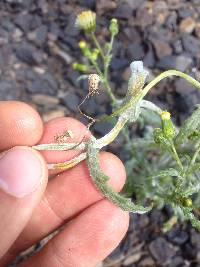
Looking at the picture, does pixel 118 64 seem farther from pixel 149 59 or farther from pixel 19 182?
pixel 19 182

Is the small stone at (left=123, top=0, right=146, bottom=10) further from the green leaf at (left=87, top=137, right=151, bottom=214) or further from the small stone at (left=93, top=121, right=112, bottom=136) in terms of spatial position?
the green leaf at (left=87, top=137, right=151, bottom=214)

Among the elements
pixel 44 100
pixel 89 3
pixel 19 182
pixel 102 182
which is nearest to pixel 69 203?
pixel 102 182

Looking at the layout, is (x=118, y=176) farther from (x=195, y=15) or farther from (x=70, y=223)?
(x=195, y=15)

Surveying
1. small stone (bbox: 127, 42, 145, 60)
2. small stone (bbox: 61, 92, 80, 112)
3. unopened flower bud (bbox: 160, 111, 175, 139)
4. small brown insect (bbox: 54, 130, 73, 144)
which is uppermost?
unopened flower bud (bbox: 160, 111, 175, 139)

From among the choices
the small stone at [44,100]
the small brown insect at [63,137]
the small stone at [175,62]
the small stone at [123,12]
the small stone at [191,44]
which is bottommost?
the small stone at [44,100]

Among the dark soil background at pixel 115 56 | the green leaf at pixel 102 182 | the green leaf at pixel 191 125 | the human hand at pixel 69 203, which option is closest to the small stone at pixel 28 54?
the dark soil background at pixel 115 56

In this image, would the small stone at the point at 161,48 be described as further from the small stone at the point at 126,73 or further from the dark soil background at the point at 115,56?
the small stone at the point at 126,73

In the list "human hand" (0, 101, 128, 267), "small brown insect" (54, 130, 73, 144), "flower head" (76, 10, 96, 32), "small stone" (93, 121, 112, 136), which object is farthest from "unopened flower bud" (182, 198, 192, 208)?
"small stone" (93, 121, 112, 136)
